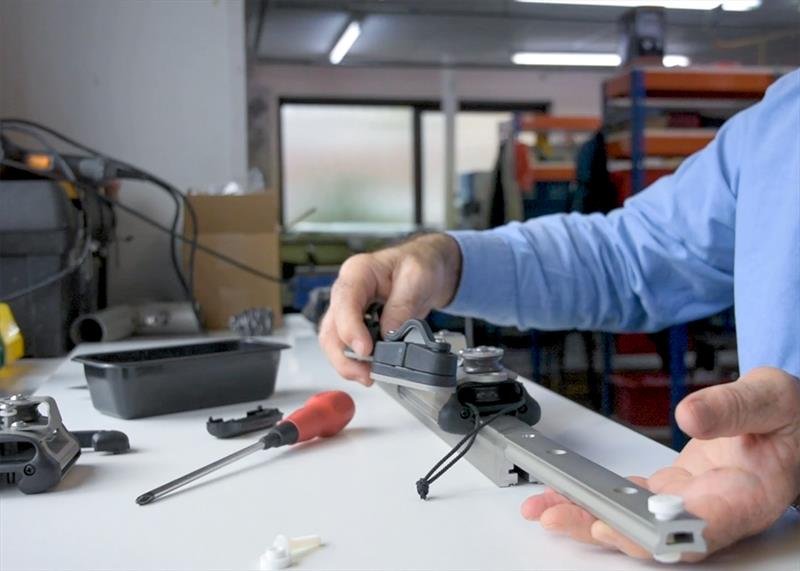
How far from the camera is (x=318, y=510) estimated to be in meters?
0.40

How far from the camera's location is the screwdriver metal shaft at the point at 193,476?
42cm

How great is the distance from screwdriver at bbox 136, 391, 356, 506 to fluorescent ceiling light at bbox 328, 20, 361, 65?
4.41 meters

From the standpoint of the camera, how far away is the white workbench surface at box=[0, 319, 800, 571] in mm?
337

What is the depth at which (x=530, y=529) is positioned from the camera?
0.37 m

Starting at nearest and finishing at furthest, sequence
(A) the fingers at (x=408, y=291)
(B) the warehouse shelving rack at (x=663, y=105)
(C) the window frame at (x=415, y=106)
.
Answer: (A) the fingers at (x=408, y=291), (B) the warehouse shelving rack at (x=663, y=105), (C) the window frame at (x=415, y=106)

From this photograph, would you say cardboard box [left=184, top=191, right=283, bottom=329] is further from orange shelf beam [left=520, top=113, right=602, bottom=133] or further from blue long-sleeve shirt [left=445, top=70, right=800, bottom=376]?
orange shelf beam [left=520, top=113, right=602, bottom=133]

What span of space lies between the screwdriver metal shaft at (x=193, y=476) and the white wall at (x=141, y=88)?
289 millimetres

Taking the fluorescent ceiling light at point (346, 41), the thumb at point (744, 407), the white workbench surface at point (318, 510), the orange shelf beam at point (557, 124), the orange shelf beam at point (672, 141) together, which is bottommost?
the white workbench surface at point (318, 510)

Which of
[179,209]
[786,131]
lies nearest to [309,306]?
[179,209]

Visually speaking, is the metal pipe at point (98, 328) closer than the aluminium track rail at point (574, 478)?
No

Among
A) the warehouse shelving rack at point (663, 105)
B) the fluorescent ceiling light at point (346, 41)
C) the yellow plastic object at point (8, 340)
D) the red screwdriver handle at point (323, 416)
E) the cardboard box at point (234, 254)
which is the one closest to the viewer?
the red screwdriver handle at point (323, 416)

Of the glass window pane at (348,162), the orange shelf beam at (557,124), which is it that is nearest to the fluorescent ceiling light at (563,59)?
the glass window pane at (348,162)

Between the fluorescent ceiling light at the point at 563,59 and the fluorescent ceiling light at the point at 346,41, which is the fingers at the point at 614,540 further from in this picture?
the fluorescent ceiling light at the point at 563,59

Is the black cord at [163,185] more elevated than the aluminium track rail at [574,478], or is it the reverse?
the black cord at [163,185]
